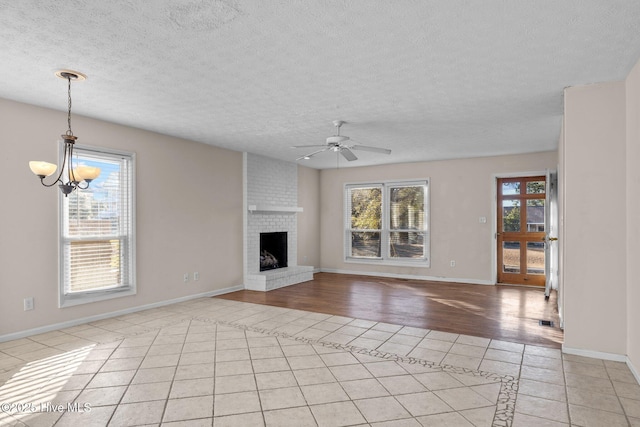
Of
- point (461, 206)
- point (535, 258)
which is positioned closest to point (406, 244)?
point (461, 206)

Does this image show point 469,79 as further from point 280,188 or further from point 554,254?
point 280,188

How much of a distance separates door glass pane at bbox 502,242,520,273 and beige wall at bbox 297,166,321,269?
4.03 meters

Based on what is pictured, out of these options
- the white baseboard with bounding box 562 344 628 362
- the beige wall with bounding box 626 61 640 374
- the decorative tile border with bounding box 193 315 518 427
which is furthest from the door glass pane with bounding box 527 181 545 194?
the decorative tile border with bounding box 193 315 518 427

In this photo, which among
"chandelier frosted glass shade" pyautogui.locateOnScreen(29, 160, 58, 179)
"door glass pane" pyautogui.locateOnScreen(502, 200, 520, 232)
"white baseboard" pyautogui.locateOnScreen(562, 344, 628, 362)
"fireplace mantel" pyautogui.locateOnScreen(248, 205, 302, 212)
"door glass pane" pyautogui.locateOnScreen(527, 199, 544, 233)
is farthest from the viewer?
"door glass pane" pyautogui.locateOnScreen(502, 200, 520, 232)

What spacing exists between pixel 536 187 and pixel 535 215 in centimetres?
52

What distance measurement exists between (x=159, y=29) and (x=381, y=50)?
153 cm

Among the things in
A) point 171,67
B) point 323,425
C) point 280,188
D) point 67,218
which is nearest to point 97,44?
point 171,67

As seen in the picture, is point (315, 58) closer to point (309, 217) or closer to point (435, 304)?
point (435, 304)

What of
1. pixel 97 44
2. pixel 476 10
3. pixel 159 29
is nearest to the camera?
pixel 476 10

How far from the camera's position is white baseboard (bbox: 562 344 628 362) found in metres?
3.31

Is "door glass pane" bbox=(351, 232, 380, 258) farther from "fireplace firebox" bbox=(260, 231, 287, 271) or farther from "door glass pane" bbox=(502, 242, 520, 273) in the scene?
"door glass pane" bbox=(502, 242, 520, 273)

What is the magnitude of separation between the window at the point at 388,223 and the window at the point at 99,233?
4.98 m

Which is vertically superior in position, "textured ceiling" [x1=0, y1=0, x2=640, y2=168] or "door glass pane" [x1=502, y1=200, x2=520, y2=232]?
"textured ceiling" [x1=0, y1=0, x2=640, y2=168]

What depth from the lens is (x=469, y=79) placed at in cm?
338
